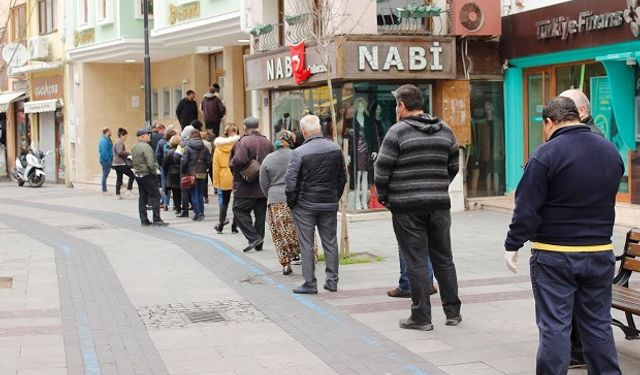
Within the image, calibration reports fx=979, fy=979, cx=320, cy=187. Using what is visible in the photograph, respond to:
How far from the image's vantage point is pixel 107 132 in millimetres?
25781

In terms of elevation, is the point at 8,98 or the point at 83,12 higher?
the point at 83,12

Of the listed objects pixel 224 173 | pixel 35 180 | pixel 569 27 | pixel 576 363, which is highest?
pixel 569 27

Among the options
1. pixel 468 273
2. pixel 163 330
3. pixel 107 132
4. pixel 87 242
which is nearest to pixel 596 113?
pixel 468 273

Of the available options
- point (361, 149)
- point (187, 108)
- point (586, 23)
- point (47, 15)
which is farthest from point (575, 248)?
point (47, 15)

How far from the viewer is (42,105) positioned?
32.6 meters

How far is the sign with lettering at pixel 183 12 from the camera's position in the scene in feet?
71.5

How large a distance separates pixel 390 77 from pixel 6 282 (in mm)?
7731

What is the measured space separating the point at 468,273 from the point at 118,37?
58.0ft

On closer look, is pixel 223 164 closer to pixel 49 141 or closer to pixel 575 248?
pixel 575 248

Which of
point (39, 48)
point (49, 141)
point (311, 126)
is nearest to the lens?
point (311, 126)

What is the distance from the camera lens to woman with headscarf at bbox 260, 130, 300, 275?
11109 mm

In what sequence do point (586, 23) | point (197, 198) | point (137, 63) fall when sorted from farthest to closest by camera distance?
point (137, 63), point (197, 198), point (586, 23)

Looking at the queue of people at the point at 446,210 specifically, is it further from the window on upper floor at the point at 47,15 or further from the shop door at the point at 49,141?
the shop door at the point at 49,141

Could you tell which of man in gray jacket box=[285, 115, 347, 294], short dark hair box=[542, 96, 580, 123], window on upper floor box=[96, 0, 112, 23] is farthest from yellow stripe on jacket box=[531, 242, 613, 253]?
window on upper floor box=[96, 0, 112, 23]
